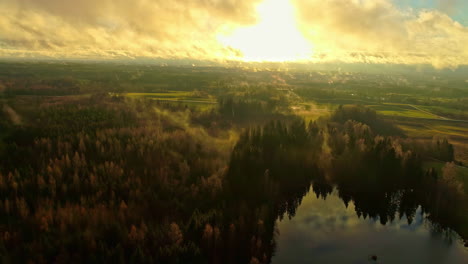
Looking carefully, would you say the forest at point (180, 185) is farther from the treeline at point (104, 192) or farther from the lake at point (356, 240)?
the lake at point (356, 240)

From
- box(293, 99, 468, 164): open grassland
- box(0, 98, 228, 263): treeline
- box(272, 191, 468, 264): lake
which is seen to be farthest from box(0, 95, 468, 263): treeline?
box(293, 99, 468, 164): open grassland

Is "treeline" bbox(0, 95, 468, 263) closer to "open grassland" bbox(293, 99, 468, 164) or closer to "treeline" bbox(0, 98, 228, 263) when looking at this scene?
"treeline" bbox(0, 98, 228, 263)

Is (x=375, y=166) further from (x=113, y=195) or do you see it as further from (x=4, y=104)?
(x=4, y=104)

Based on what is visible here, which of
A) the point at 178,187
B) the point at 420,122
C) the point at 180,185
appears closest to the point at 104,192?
the point at 178,187

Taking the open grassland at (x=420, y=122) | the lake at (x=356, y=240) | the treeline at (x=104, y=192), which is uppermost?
the open grassland at (x=420, y=122)

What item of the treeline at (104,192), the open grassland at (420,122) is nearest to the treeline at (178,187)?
the treeline at (104,192)
